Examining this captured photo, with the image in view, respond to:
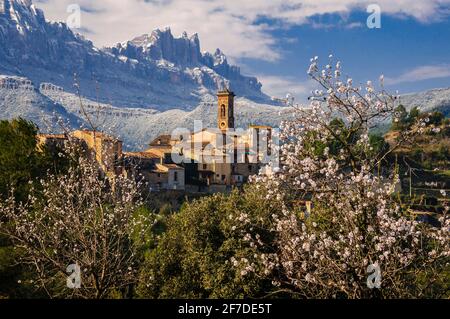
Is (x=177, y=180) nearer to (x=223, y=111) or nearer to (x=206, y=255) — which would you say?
(x=223, y=111)

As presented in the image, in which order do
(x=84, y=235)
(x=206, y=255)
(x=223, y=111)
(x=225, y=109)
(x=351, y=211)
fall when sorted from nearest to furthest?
(x=351, y=211) < (x=84, y=235) < (x=206, y=255) < (x=225, y=109) < (x=223, y=111)

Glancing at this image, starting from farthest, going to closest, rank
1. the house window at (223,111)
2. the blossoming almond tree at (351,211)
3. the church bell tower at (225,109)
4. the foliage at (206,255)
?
the house window at (223,111), the church bell tower at (225,109), the foliage at (206,255), the blossoming almond tree at (351,211)

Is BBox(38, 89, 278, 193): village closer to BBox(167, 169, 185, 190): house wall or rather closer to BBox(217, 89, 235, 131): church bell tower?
BBox(167, 169, 185, 190): house wall

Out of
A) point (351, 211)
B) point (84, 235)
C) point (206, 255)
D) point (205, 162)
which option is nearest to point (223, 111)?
point (205, 162)

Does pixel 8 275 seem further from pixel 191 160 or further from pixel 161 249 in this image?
pixel 191 160

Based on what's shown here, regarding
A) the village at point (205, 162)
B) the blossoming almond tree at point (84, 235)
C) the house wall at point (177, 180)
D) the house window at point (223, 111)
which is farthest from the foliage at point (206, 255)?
the house window at point (223, 111)

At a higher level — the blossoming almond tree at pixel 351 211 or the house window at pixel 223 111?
the house window at pixel 223 111


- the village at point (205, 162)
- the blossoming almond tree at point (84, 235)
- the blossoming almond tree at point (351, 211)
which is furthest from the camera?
the village at point (205, 162)

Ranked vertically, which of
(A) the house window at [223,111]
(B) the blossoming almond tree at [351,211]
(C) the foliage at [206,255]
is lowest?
(C) the foliage at [206,255]

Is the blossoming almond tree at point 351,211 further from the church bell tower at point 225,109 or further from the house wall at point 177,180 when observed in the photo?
the church bell tower at point 225,109

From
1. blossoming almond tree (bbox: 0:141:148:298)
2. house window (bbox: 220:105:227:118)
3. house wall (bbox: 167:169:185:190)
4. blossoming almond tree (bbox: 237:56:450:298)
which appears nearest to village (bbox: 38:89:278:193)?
house wall (bbox: 167:169:185:190)
